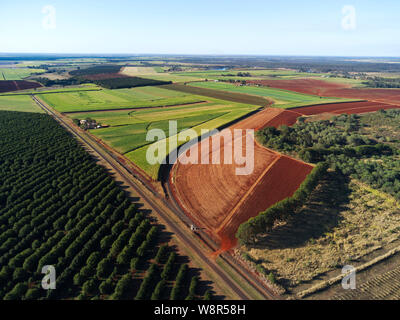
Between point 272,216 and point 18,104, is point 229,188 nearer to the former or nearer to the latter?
point 272,216

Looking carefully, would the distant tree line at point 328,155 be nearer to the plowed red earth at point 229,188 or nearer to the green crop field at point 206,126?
the plowed red earth at point 229,188

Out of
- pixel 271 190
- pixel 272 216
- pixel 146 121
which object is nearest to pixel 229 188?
pixel 271 190

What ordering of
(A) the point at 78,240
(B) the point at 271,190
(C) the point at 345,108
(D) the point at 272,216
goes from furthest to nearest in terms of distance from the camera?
(C) the point at 345,108
(B) the point at 271,190
(D) the point at 272,216
(A) the point at 78,240

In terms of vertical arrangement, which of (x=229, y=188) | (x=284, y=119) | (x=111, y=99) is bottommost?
(x=229, y=188)

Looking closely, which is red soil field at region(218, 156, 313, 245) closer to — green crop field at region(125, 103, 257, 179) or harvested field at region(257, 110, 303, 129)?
green crop field at region(125, 103, 257, 179)

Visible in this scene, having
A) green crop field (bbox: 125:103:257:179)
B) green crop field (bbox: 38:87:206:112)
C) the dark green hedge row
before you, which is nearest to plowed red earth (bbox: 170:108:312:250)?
the dark green hedge row

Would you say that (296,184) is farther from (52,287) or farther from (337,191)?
(52,287)

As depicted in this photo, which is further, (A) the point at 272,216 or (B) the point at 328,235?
(B) the point at 328,235
